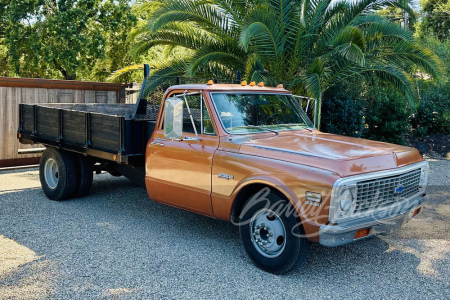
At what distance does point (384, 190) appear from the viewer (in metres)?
4.92

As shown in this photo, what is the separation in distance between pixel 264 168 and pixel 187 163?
1.20m

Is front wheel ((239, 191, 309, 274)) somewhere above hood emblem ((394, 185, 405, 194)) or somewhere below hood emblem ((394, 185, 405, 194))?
below

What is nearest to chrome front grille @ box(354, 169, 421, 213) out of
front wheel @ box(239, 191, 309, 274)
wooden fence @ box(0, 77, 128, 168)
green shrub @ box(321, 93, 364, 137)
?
front wheel @ box(239, 191, 309, 274)

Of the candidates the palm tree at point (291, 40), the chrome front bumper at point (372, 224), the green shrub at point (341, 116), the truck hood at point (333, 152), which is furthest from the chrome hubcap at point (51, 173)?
the green shrub at point (341, 116)

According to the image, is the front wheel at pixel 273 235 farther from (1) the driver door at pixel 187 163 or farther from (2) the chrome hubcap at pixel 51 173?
(2) the chrome hubcap at pixel 51 173

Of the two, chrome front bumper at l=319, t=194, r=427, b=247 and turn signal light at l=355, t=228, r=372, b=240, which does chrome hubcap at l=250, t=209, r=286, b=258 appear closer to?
chrome front bumper at l=319, t=194, r=427, b=247

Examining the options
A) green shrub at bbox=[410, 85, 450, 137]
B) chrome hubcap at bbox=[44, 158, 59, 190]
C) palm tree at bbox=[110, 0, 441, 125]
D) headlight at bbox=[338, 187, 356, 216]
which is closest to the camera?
headlight at bbox=[338, 187, 356, 216]

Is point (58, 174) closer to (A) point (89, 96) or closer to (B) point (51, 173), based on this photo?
(B) point (51, 173)

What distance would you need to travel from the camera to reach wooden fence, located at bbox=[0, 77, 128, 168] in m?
11.2

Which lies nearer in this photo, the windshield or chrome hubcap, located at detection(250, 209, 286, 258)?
chrome hubcap, located at detection(250, 209, 286, 258)

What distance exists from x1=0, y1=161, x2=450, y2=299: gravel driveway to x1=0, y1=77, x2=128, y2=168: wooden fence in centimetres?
406

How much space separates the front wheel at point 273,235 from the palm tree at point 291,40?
5.13m

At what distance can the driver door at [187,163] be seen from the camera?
223 inches

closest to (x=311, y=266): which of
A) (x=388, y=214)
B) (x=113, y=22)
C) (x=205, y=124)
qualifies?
(x=388, y=214)
